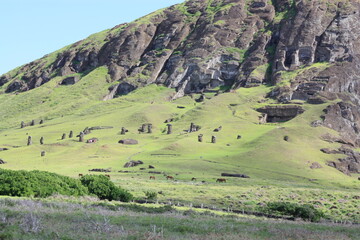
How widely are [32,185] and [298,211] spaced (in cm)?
2449

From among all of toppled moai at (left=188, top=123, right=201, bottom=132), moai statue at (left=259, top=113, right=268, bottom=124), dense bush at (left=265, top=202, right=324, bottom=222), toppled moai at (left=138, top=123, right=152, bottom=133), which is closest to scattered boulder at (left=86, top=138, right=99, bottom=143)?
toppled moai at (left=138, top=123, right=152, bottom=133)

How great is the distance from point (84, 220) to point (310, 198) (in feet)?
155

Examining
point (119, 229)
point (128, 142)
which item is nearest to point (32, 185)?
point (119, 229)

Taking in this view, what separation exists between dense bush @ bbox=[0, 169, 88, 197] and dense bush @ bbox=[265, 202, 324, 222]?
18.9m

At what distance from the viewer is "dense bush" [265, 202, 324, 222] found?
47.1 m

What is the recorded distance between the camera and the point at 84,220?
27.3m

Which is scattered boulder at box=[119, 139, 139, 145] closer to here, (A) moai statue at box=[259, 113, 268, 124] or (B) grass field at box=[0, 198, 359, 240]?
(A) moai statue at box=[259, 113, 268, 124]

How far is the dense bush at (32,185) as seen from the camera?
44750mm

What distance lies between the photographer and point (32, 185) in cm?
4534

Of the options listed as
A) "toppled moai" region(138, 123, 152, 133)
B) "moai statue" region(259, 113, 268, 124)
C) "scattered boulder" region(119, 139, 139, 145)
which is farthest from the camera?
"moai statue" region(259, 113, 268, 124)

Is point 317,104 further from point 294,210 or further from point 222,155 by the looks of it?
point 294,210

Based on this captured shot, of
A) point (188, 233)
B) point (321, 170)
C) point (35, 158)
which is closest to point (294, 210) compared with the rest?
point (188, 233)

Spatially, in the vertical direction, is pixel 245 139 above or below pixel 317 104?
below

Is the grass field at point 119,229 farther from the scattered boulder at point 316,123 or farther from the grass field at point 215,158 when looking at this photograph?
the scattered boulder at point 316,123
